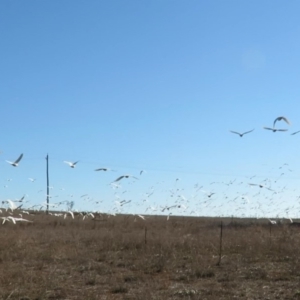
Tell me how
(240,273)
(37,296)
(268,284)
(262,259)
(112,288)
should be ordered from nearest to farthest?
(37,296) → (112,288) → (268,284) → (240,273) → (262,259)

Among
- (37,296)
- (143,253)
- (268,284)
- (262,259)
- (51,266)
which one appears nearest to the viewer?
(37,296)

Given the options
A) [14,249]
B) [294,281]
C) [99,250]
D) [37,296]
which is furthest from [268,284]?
[14,249]

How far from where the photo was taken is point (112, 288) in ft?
33.5

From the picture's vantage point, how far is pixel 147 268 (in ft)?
41.5

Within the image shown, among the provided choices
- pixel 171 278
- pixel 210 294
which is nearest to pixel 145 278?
pixel 171 278

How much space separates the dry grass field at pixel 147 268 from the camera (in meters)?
9.91

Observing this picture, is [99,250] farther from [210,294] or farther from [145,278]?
[210,294]

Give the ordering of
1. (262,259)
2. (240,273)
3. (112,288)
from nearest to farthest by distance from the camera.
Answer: (112,288), (240,273), (262,259)

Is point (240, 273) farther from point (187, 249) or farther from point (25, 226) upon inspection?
point (25, 226)

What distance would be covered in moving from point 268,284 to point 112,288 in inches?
122

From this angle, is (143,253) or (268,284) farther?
(143,253)

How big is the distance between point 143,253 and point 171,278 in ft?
12.8

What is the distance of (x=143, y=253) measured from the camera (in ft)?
50.5

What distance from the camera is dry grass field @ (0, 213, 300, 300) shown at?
9906 mm
